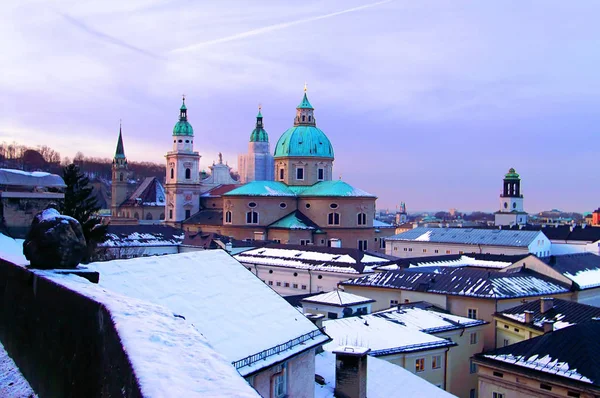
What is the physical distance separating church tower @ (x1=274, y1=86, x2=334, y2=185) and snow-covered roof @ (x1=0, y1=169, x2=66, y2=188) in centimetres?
5450

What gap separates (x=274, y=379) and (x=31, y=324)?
5.37 meters

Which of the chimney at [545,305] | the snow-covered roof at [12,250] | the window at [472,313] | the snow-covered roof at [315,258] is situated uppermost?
the snow-covered roof at [12,250]

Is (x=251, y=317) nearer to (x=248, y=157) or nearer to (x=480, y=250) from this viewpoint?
(x=480, y=250)

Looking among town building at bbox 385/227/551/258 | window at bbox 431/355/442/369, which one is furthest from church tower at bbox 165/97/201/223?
window at bbox 431/355/442/369

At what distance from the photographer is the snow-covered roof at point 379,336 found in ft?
67.6

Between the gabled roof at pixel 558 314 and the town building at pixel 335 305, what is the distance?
18.3 ft

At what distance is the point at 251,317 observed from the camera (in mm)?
11500

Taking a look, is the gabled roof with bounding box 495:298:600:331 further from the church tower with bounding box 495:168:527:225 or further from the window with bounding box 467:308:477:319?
the church tower with bounding box 495:168:527:225

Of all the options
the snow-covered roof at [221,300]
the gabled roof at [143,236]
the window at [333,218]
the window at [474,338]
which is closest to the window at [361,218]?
the window at [333,218]

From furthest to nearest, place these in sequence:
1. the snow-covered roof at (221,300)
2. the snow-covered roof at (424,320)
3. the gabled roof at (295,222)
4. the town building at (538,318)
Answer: the gabled roof at (295,222)
the snow-covered roof at (424,320)
the town building at (538,318)
the snow-covered roof at (221,300)

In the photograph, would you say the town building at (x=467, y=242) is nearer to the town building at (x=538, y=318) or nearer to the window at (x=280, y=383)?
the town building at (x=538, y=318)

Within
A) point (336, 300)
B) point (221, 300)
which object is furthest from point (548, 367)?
point (221, 300)

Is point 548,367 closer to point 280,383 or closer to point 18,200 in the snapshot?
point 280,383

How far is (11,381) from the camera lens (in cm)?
632
